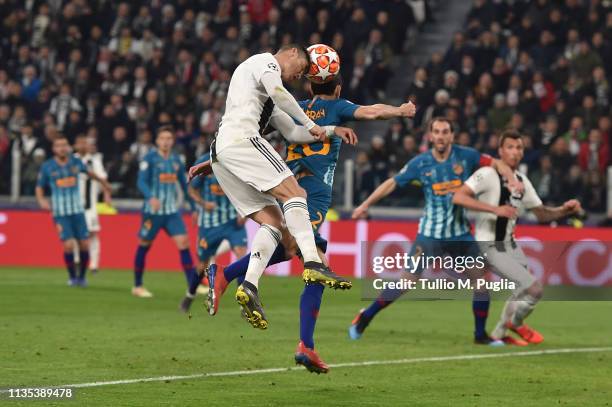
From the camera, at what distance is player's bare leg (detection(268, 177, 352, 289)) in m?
9.03

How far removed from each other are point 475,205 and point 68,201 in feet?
27.8

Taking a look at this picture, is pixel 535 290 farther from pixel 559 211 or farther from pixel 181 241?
pixel 181 241

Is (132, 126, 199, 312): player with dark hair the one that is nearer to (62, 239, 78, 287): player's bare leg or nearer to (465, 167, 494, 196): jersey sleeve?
(62, 239, 78, 287): player's bare leg

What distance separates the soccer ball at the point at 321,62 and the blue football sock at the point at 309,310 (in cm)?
152

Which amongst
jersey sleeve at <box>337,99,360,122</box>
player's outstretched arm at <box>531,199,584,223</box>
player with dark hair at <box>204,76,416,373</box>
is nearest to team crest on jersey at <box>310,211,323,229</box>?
player with dark hair at <box>204,76,416,373</box>

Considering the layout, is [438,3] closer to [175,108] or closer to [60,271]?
[175,108]

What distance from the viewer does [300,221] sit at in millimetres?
9156

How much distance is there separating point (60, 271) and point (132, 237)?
144 cm

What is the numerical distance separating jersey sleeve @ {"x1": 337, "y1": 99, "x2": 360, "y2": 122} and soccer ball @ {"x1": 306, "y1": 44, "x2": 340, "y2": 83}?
0.24 m

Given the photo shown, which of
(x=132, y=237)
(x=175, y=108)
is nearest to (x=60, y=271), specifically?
(x=132, y=237)

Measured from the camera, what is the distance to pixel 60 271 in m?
22.1

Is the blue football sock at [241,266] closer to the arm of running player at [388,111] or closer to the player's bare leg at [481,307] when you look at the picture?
the arm of running player at [388,111]

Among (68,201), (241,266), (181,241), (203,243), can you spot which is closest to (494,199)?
(241,266)

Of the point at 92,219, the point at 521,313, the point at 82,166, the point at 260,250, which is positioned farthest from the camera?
the point at 92,219
